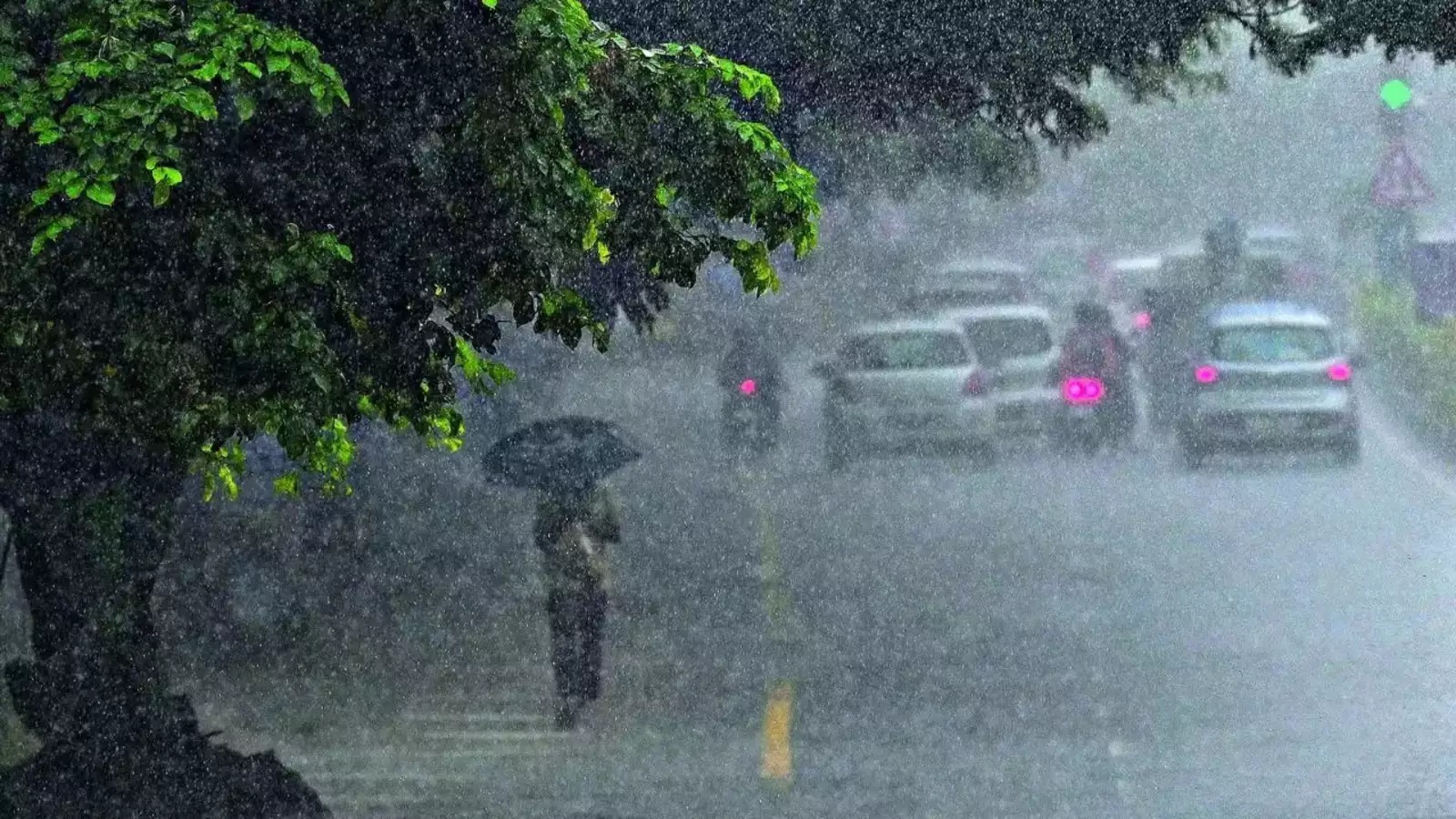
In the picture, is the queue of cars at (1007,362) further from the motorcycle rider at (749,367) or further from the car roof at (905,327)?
the motorcycle rider at (749,367)

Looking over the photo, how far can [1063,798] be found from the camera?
756cm

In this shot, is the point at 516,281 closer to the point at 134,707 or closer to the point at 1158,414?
the point at 134,707

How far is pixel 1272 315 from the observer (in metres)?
9.40

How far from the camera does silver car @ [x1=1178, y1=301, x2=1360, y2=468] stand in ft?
31.0

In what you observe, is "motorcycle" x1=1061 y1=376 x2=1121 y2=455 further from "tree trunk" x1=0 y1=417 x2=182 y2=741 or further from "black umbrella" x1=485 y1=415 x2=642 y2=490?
"tree trunk" x1=0 y1=417 x2=182 y2=741

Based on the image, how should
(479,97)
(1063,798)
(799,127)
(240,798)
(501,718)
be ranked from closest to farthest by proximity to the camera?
(479,97)
(240,798)
(1063,798)
(799,127)
(501,718)

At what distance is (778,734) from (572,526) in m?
1.32

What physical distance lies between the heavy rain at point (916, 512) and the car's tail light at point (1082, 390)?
40mm

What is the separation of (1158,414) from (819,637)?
193 cm

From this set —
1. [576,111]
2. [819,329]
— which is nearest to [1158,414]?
[819,329]

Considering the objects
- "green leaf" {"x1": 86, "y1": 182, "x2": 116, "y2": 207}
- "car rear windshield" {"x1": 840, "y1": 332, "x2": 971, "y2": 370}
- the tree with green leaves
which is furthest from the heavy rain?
"green leaf" {"x1": 86, "y1": 182, "x2": 116, "y2": 207}

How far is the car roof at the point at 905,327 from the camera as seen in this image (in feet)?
30.2

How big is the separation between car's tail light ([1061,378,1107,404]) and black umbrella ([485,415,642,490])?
202 cm

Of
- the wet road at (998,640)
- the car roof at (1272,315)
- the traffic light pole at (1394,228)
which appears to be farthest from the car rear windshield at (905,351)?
the traffic light pole at (1394,228)
